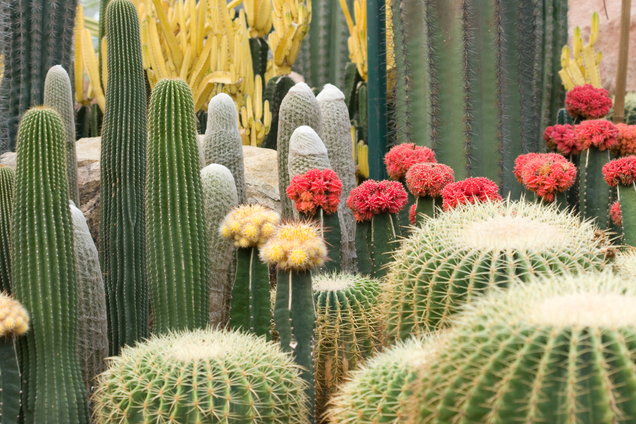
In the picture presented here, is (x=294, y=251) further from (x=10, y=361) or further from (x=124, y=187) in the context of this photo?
(x=124, y=187)

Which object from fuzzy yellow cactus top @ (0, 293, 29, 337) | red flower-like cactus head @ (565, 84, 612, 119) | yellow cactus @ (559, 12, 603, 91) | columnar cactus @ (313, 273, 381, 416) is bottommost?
columnar cactus @ (313, 273, 381, 416)

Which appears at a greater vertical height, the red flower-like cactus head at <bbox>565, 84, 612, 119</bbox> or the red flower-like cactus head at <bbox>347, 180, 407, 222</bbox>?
the red flower-like cactus head at <bbox>565, 84, 612, 119</bbox>

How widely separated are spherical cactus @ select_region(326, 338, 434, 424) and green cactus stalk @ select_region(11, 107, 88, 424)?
3.70 ft

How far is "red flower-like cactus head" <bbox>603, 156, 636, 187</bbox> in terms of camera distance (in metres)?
2.91

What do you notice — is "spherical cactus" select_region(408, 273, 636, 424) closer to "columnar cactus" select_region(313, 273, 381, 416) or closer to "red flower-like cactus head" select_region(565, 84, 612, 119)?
"columnar cactus" select_region(313, 273, 381, 416)

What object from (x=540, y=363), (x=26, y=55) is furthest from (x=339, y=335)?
(x=26, y=55)

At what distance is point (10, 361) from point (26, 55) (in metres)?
3.48

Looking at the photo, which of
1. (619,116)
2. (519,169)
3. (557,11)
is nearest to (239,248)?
(519,169)

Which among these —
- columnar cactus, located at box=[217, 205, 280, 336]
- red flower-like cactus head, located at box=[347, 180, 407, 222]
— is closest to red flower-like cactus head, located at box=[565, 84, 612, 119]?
red flower-like cactus head, located at box=[347, 180, 407, 222]

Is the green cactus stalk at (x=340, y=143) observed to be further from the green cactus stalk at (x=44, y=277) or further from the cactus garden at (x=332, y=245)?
the green cactus stalk at (x=44, y=277)

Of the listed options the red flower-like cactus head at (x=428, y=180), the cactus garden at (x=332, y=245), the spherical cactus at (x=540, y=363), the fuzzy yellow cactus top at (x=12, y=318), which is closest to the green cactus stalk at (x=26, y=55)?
the cactus garden at (x=332, y=245)

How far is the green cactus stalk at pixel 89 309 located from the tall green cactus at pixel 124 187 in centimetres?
25

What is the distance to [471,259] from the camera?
1882 mm

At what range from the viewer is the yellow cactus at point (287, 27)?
571cm
